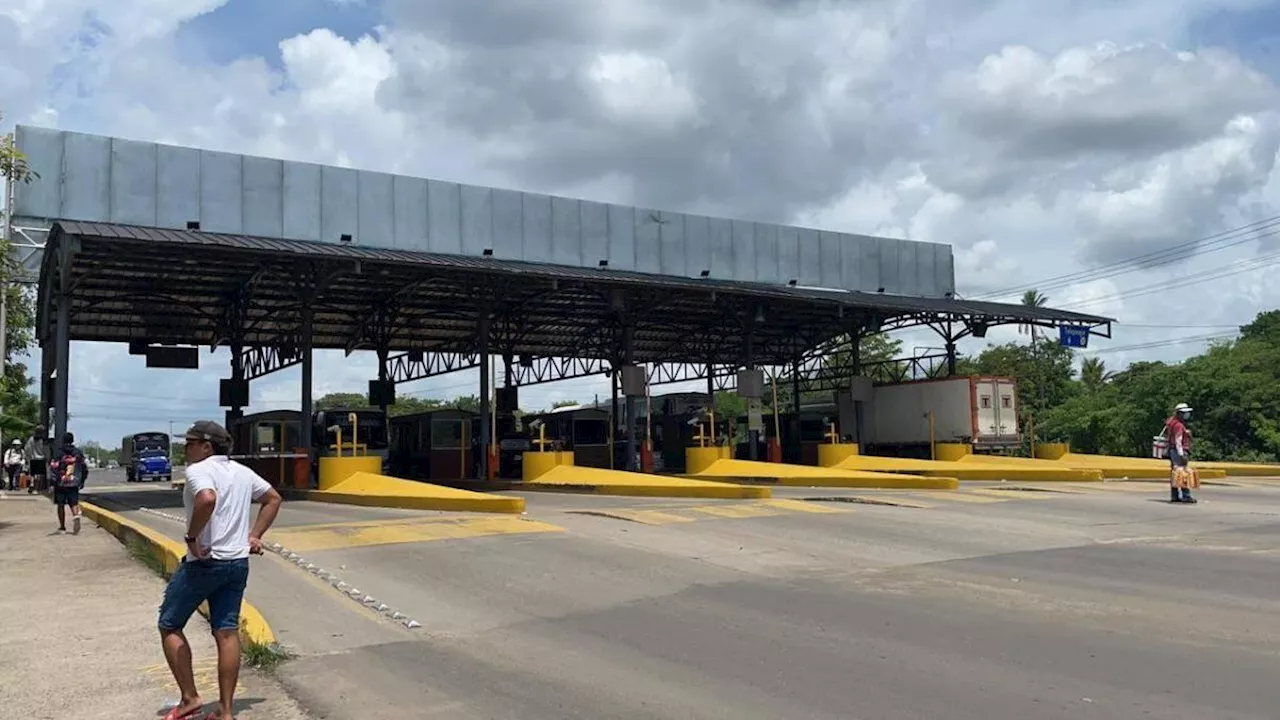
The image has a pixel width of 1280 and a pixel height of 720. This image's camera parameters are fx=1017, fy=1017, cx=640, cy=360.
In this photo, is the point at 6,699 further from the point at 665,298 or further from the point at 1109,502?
the point at 665,298

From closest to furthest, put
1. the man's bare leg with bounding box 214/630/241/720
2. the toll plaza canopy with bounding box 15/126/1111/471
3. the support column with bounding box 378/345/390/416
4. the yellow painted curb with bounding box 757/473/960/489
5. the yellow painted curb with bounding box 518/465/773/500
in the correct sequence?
1. the man's bare leg with bounding box 214/630/241/720
2. the yellow painted curb with bounding box 518/465/773/500
3. the yellow painted curb with bounding box 757/473/960/489
4. the toll plaza canopy with bounding box 15/126/1111/471
5. the support column with bounding box 378/345/390/416

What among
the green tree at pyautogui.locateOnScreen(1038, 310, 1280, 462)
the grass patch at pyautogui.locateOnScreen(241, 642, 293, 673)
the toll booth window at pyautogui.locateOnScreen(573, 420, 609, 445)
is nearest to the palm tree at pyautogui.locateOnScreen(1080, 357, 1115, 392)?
the green tree at pyautogui.locateOnScreen(1038, 310, 1280, 462)

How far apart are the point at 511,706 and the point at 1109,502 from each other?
587 inches

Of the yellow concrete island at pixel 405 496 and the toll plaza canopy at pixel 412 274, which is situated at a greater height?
the toll plaza canopy at pixel 412 274

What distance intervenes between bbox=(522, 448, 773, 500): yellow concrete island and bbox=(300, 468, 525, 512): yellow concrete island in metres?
3.39

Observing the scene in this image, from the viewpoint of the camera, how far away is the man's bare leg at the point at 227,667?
569 centimetres

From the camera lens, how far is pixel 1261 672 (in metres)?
6.54

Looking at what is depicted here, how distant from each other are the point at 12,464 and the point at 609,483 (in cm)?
2869

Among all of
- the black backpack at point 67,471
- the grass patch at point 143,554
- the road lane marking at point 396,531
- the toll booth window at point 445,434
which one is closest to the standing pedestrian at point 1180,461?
the road lane marking at point 396,531

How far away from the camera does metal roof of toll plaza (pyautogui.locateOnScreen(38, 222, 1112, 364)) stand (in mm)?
25484

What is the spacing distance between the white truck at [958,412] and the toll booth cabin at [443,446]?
14544 millimetres

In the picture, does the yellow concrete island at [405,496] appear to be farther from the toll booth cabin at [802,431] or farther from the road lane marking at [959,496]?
the toll booth cabin at [802,431]

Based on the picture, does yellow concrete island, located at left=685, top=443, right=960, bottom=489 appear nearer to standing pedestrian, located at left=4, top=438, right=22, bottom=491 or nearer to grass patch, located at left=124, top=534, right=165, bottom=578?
grass patch, located at left=124, top=534, right=165, bottom=578

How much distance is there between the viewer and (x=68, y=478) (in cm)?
1684
